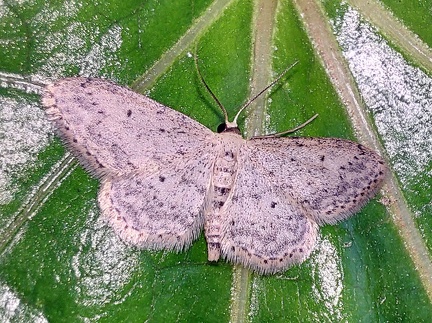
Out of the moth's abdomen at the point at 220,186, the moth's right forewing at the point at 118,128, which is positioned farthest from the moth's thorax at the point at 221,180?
the moth's right forewing at the point at 118,128

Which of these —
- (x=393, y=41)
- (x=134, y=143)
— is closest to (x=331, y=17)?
(x=393, y=41)

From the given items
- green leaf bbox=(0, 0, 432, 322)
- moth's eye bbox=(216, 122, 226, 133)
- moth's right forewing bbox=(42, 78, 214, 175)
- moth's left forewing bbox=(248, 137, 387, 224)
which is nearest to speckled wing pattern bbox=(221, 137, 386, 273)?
moth's left forewing bbox=(248, 137, 387, 224)

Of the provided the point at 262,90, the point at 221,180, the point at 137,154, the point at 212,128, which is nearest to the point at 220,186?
the point at 221,180

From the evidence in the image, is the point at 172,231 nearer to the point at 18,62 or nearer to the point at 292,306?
the point at 292,306

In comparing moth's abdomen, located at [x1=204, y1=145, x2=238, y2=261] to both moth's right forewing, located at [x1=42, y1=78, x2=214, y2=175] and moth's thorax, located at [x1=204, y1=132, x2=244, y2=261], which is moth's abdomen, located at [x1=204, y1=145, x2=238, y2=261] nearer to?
moth's thorax, located at [x1=204, y1=132, x2=244, y2=261]

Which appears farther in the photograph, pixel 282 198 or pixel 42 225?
pixel 282 198

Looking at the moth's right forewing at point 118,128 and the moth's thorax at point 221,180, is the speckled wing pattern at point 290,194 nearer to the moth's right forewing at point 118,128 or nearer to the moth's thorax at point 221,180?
the moth's thorax at point 221,180
